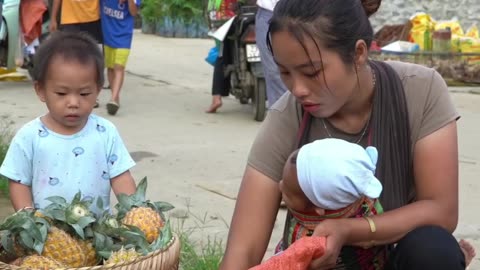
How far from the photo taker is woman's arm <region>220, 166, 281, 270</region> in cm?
286

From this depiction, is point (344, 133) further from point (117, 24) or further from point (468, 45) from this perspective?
point (468, 45)

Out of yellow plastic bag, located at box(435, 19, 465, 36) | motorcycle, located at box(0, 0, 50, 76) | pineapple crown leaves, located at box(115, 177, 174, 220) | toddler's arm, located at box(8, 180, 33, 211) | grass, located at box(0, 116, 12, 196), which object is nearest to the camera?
pineapple crown leaves, located at box(115, 177, 174, 220)

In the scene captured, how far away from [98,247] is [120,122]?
506 cm

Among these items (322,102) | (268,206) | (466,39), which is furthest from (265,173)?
(466,39)

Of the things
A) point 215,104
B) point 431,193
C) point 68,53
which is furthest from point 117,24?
point 431,193

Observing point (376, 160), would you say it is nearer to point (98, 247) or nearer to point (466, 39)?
point (98, 247)

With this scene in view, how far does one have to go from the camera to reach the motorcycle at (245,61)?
777 cm

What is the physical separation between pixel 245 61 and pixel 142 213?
510cm

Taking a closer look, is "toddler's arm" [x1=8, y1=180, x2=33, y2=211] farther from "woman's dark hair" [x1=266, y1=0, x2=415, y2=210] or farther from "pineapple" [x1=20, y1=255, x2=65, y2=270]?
"woman's dark hair" [x1=266, y1=0, x2=415, y2=210]

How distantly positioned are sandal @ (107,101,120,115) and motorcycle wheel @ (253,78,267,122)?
3.97 ft

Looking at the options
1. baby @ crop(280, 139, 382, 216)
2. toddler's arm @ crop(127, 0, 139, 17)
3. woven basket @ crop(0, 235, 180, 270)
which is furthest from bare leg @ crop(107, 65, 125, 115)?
baby @ crop(280, 139, 382, 216)

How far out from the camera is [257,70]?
25.6 feet

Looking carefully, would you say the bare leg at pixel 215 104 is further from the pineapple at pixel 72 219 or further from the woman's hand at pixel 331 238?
the woman's hand at pixel 331 238

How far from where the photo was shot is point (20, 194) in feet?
11.3
